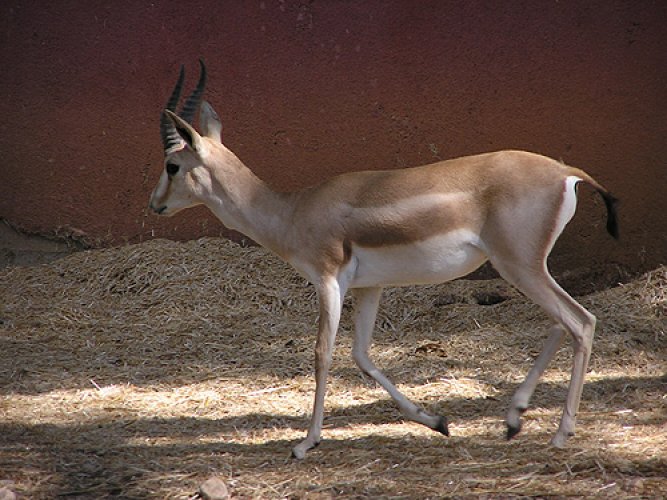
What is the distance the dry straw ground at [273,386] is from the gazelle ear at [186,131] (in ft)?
4.84

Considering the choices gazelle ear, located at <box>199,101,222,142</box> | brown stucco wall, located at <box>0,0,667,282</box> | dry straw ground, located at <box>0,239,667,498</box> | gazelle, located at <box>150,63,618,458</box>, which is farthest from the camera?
brown stucco wall, located at <box>0,0,667,282</box>

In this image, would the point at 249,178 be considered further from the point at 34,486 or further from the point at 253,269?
the point at 253,269

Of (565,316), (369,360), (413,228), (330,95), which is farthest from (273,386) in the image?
(330,95)

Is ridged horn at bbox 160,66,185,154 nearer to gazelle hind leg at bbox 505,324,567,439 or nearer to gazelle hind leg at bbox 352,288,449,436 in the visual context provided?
gazelle hind leg at bbox 352,288,449,436

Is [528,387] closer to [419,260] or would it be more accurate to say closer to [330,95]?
[419,260]

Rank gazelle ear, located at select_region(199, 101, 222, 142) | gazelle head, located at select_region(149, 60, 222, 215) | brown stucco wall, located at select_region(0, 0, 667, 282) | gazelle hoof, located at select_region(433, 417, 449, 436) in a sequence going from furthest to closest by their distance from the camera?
brown stucco wall, located at select_region(0, 0, 667, 282), gazelle ear, located at select_region(199, 101, 222, 142), gazelle head, located at select_region(149, 60, 222, 215), gazelle hoof, located at select_region(433, 417, 449, 436)

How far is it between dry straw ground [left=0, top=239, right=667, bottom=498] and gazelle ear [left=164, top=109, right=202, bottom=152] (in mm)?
1476

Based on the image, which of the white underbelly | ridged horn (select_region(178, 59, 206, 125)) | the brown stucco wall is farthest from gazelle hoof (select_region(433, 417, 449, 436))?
the brown stucco wall

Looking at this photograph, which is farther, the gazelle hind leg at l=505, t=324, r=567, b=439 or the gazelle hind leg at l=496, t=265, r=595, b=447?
the gazelle hind leg at l=505, t=324, r=567, b=439

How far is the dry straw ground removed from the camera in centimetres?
438

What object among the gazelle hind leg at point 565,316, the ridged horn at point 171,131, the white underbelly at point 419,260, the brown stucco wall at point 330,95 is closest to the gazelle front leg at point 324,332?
the white underbelly at point 419,260

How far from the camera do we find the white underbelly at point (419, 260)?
15.8 feet

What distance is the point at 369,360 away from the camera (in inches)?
204

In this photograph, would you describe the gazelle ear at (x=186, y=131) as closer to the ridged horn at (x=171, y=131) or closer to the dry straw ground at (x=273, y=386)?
the ridged horn at (x=171, y=131)
